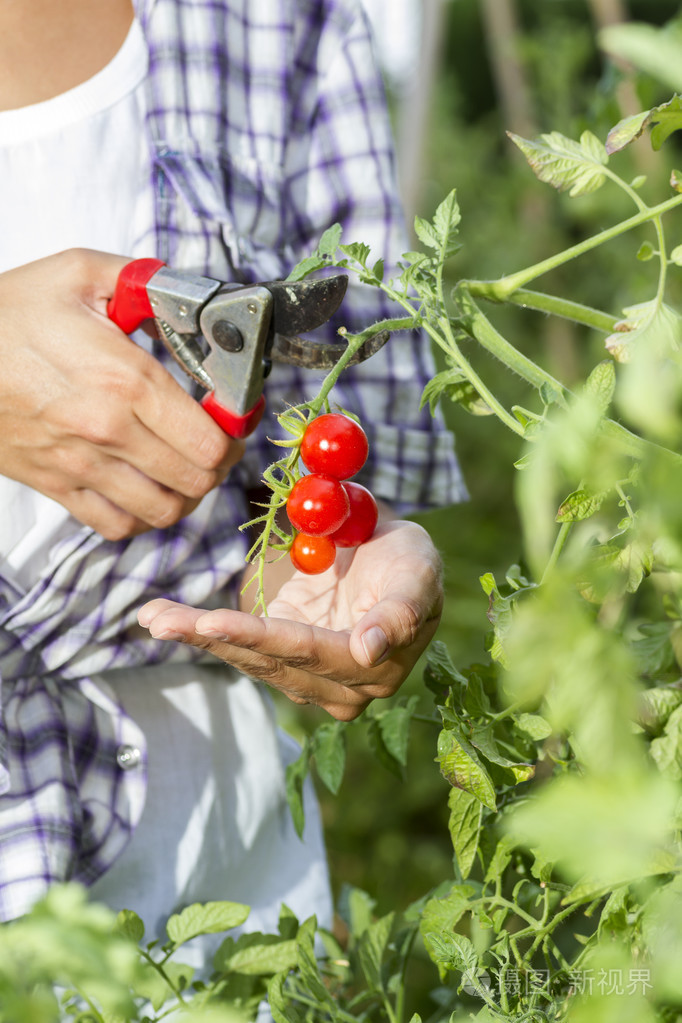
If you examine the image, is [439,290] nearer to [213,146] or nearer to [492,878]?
[492,878]

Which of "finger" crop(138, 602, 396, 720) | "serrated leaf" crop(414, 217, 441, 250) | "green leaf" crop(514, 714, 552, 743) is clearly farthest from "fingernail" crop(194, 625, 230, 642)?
"serrated leaf" crop(414, 217, 441, 250)

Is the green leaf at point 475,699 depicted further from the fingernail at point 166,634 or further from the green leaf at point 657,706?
the fingernail at point 166,634

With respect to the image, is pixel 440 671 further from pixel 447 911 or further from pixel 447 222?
pixel 447 222

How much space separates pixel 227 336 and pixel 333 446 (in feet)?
0.63

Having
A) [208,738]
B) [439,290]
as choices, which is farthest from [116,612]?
[439,290]

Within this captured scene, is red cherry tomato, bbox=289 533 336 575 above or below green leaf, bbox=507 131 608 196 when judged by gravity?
below

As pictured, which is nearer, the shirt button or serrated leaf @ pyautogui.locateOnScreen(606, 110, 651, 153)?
serrated leaf @ pyautogui.locateOnScreen(606, 110, 651, 153)

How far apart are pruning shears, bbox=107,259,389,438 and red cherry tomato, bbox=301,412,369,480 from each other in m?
0.10

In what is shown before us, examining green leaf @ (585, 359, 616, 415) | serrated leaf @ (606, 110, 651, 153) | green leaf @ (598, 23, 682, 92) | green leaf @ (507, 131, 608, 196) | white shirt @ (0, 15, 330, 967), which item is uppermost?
green leaf @ (598, 23, 682, 92)

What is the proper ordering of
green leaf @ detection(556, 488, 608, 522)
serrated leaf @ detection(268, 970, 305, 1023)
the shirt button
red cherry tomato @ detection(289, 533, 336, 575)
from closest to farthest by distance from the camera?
1. green leaf @ detection(556, 488, 608, 522)
2. serrated leaf @ detection(268, 970, 305, 1023)
3. red cherry tomato @ detection(289, 533, 336, 575)
4. the shirt button

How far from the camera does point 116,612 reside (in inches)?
37.4

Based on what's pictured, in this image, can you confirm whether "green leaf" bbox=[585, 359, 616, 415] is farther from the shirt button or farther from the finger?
the shirt button

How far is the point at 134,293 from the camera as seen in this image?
2.65 feet

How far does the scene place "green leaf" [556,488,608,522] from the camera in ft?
1.61
